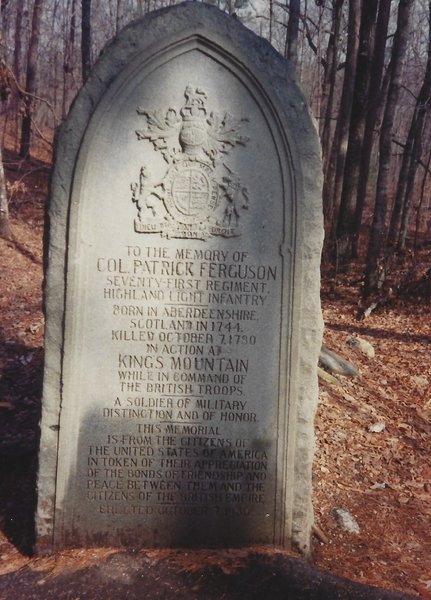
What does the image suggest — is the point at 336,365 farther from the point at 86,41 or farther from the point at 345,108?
the point at 86,41

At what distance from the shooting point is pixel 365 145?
14539 mm

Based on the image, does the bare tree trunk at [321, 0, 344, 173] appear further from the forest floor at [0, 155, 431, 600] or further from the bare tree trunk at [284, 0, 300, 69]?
the forest floor at [0, 155, 431, 600]

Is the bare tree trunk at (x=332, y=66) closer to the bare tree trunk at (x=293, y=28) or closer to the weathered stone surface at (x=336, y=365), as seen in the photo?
the bare tree trunk at (x=293, y=28)

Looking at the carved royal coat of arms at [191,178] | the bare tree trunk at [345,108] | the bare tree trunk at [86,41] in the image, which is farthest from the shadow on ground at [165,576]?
the bare tree trunk at [86,41]

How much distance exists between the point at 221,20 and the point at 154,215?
49.3 inches

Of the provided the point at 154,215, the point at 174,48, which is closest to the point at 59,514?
the point at 154,215

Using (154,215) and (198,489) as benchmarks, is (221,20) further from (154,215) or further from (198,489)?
(198,489)

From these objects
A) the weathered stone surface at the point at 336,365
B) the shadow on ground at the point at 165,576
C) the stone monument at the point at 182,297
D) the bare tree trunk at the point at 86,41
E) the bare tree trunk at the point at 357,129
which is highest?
the bare tree trunk at the point at 86,41

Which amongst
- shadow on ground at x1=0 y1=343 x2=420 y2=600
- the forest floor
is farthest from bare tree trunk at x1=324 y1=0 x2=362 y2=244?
shadow on ground at x1=0 y1=343 x2=420 y2=600

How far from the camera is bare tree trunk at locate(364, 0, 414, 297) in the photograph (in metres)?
10.3

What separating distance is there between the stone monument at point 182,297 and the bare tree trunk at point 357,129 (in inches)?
395

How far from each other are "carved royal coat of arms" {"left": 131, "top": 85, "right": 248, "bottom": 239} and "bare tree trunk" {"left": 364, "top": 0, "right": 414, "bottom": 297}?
24.4 ft

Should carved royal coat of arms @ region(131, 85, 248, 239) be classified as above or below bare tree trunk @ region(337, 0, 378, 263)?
below

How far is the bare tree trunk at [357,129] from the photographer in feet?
43.4
